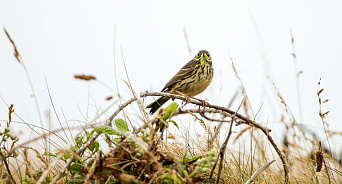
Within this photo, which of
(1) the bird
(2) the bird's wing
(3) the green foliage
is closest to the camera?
(3) the green foliage

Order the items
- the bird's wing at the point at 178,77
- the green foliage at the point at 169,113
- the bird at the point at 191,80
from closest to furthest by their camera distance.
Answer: the green foliage at the point at 169,113 → the bird at the point at 191,80 → the bird's wing at the point at 178,77

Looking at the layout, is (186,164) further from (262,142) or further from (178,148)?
(262,142)

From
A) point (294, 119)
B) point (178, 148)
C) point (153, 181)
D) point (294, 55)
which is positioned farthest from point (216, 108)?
point (294, 55)

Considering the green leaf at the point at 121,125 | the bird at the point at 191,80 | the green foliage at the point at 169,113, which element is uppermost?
the bird at the point at 191,80

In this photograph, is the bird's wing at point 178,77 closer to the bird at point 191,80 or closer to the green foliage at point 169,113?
the bird at point 191,80

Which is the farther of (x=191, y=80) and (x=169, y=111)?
(x=191, y=80)

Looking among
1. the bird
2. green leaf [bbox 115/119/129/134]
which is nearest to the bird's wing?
the bird

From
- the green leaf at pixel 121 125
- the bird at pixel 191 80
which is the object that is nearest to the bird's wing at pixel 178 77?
the bird at pixel 191 80

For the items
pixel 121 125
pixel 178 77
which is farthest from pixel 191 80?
pixel 121 125

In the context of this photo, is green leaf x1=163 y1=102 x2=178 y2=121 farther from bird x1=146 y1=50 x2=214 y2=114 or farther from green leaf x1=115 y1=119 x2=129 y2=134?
bird x1=146 y1=50 x2=214 y2=114

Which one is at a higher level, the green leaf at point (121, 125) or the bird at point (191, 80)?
the bird at point (191, 80)

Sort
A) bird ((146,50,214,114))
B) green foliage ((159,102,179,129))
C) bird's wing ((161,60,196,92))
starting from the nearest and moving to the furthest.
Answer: green foliage ((159,102,179,129)), bird ((146,50,214,114)), bird's wing ((161,60,196,92))

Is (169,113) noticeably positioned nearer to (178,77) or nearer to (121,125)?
(121,125)

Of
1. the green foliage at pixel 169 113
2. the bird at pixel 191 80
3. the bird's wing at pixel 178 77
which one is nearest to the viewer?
the green foliage at pixel 169 113
